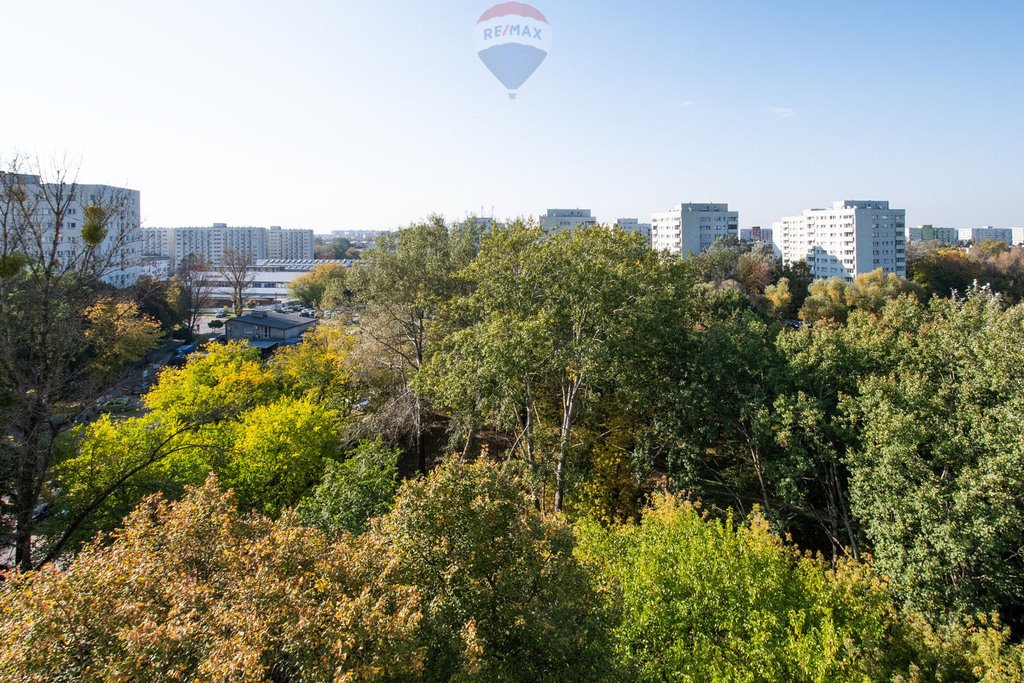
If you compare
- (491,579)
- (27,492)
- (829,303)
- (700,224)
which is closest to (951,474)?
(491,579)

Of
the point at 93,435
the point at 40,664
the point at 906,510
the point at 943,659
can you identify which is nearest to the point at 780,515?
the point at 906,510

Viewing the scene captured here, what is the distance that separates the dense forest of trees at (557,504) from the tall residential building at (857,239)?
6497 centimetres

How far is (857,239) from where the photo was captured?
77.8m

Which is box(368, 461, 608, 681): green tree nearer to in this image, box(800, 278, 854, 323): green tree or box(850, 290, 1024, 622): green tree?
box(850, 290, 1024, 622): green tree

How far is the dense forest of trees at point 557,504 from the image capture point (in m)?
6.02

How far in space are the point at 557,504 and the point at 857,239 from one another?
77.5 m

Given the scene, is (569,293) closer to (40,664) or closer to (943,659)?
(943,659)

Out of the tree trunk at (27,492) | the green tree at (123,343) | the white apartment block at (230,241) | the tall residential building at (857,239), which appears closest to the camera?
the tree trunk at (27,492)

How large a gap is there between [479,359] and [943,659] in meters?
11.5

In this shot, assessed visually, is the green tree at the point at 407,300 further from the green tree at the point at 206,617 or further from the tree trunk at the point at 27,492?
the green tree at the point at 206,617

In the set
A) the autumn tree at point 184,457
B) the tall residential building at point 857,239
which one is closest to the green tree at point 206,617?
the autumn tree at point 184,457

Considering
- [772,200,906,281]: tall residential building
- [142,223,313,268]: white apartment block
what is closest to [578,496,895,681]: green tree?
[772,200,906,281]: tall residential building

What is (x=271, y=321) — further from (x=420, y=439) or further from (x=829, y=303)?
(x=829, y=303)

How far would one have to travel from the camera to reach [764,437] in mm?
15734
